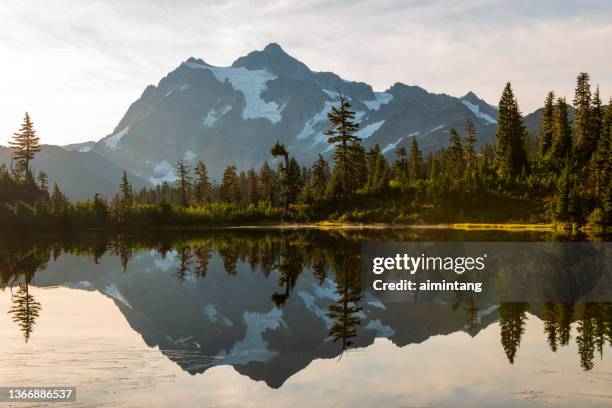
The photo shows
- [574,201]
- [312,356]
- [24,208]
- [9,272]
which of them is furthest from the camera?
[24,208]

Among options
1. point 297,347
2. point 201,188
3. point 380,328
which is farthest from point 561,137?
point 297,347

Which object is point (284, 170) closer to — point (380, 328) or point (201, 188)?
point (201, 188)

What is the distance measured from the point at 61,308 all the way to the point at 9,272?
557 inches

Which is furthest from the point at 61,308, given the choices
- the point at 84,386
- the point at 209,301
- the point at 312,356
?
the point at 312,356

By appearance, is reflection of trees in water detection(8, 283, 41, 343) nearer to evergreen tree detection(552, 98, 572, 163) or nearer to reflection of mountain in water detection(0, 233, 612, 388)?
reflection of mountain in water detection(0, 233, 612, 388)

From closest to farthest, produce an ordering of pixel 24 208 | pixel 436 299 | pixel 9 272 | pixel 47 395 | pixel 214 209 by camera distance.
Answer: pixel 47 395
pixel 436 299
pixel 9 272
pixel 24 208
pixel 214 209

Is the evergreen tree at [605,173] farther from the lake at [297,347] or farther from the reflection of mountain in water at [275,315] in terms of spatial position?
the lake at [297,347]

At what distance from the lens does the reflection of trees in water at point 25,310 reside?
60.7ft

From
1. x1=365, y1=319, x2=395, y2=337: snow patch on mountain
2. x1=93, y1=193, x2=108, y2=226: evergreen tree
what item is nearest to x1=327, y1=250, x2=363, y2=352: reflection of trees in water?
x1=365, y1=319, x2=395, y2=337: snow patch on mountain

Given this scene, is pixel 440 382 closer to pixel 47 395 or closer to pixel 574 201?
pixel 47 395

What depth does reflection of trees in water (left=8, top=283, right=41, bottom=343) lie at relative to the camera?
729 inches

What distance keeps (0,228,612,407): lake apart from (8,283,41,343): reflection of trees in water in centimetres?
7

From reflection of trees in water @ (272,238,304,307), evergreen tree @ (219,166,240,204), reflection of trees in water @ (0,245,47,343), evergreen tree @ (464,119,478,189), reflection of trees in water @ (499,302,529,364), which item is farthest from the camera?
evergreen tree @ (219,166,240,204)

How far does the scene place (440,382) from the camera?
12117mm
